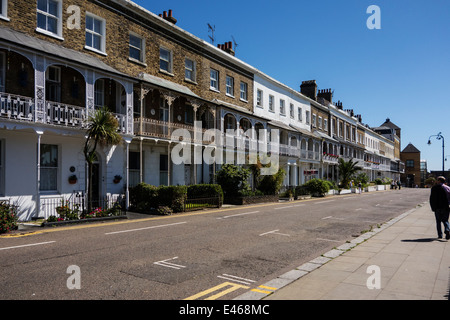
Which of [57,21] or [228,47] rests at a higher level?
[228,47]

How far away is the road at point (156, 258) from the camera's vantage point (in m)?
5.33

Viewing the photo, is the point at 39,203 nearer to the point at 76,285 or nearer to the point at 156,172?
the point at 156,172

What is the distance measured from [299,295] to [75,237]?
7316 millimetres

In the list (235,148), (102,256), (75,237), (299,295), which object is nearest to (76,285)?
(102,256)

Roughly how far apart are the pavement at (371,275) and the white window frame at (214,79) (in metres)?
19.1

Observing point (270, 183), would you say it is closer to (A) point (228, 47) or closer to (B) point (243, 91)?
(B) point (243, 91)

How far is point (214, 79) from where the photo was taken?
26469mm

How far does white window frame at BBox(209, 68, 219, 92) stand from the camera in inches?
1021

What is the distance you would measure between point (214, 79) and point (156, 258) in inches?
821

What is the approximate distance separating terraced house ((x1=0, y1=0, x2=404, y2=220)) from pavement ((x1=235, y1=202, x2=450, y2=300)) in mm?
10553
